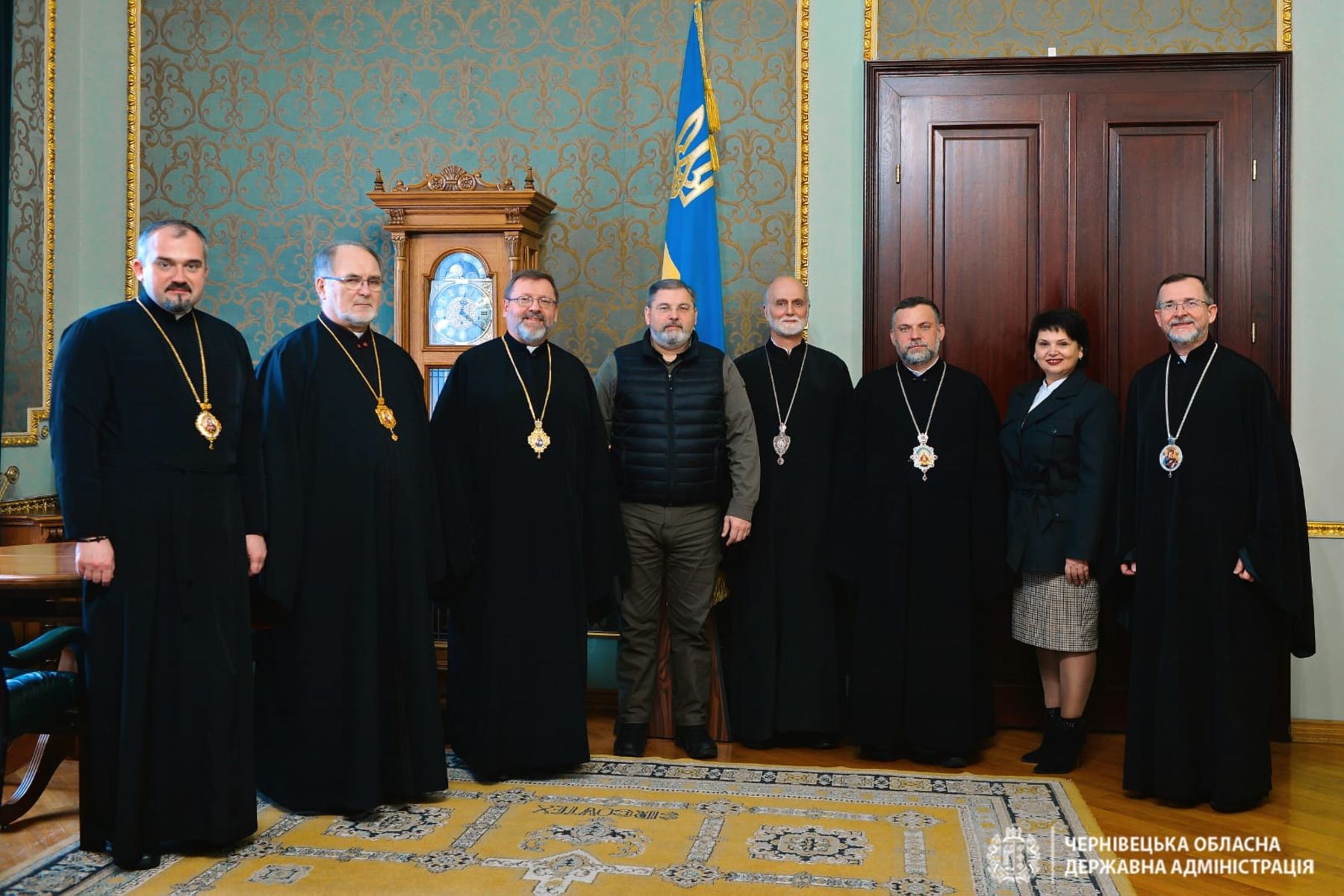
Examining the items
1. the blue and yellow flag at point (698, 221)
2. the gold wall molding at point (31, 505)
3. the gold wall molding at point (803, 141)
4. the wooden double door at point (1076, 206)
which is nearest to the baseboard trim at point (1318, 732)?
the wooden double door at point (1076, 206)

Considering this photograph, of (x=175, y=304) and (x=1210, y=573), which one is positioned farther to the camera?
(x=1210, y=573)

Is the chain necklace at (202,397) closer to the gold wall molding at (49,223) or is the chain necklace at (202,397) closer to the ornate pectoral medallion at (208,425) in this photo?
the ornate pectoral medallion at (208,425)

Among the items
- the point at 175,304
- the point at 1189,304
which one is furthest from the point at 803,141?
the point at 175,304

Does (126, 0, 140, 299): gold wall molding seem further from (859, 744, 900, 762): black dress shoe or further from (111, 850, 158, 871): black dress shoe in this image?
(859, 744, 900, 762): black dress shoe

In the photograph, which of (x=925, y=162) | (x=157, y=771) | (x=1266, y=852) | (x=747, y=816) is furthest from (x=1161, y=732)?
(x=157, y=771)

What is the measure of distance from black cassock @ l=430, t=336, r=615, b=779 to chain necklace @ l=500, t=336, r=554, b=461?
12mm

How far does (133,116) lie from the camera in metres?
5.65

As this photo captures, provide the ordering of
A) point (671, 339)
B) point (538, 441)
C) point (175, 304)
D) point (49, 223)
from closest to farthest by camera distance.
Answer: point (175, 304), point (538, 441), point (671, 339), point (49, 223)

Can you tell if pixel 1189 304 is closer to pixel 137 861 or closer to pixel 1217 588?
pixel 1217 588

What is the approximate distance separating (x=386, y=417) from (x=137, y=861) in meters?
1.42

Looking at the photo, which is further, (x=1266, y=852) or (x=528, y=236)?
(x=528, y=236)

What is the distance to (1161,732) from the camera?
4.07 metres

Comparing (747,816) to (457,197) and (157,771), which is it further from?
(457,197)

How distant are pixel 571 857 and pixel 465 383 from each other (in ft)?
5.54
